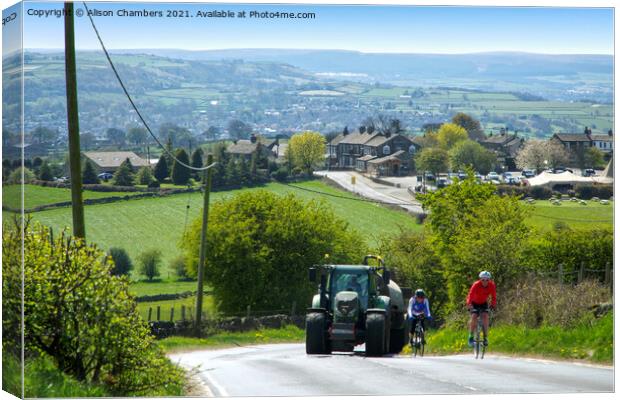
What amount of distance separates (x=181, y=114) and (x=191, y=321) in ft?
11.0

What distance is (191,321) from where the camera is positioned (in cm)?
2370

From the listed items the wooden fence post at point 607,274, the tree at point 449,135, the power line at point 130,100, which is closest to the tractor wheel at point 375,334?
the tree at point 449,135

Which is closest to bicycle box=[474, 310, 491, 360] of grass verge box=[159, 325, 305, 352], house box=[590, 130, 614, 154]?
grass verge box=[159, 325, 305, 352]

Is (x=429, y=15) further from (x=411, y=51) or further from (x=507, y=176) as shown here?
(x=507, y=176)

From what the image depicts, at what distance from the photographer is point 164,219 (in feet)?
77.2

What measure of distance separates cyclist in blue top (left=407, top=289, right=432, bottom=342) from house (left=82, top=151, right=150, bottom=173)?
528cm

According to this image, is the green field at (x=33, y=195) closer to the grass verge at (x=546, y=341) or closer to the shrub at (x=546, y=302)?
the grass verge at (x=546, y=341)

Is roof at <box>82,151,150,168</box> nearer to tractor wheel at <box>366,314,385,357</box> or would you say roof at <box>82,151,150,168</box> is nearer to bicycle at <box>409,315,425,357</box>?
tractor wheel at <box>366,314,385,357</box>

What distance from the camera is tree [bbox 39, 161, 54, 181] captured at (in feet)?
70.5

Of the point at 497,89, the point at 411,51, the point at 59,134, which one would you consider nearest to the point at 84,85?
the point at 59,134

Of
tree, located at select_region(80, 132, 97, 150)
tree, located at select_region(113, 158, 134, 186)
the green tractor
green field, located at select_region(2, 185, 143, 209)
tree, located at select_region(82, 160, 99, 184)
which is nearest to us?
green field, located at select_region(2, 185, 143, 209)

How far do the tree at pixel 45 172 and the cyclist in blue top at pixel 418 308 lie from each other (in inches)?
267

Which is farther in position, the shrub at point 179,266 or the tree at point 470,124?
the tree at point 470,124

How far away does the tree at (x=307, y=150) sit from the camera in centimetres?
2389
